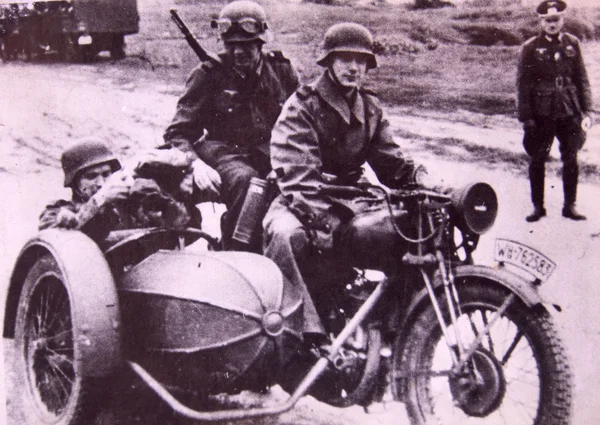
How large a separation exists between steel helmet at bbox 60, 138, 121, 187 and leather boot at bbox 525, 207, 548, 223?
2.24 metres

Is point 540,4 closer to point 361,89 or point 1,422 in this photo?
point 361,89

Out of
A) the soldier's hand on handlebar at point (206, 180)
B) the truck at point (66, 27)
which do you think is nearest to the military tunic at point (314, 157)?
the soldier's hand on handlebar at point (206, 180)

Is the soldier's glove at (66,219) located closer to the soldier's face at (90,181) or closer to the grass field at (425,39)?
the soldier's face at (90,181)

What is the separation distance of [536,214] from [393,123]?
3.56 feet

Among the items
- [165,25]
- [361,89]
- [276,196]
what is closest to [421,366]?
[276,196]

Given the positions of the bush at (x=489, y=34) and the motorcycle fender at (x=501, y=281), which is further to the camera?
the bush at (x=489, y=34)

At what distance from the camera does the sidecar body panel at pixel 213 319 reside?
2.72 metres

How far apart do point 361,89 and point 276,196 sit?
68 centimetres

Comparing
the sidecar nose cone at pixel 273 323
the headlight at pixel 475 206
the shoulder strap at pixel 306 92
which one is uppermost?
the shoulder strap at pixel 306 92

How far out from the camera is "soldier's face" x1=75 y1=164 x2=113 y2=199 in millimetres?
3322

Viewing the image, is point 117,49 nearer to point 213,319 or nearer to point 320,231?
point 320,231

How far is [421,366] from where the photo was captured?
2855mm

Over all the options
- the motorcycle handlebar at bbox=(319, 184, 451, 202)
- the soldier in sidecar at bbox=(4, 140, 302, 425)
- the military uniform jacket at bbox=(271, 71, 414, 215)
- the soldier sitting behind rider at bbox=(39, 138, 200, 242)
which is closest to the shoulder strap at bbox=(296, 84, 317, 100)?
the military uniform jacket at bbox=(271, 71, 414, 215)

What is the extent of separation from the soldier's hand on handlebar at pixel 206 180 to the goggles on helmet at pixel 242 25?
0.89m
